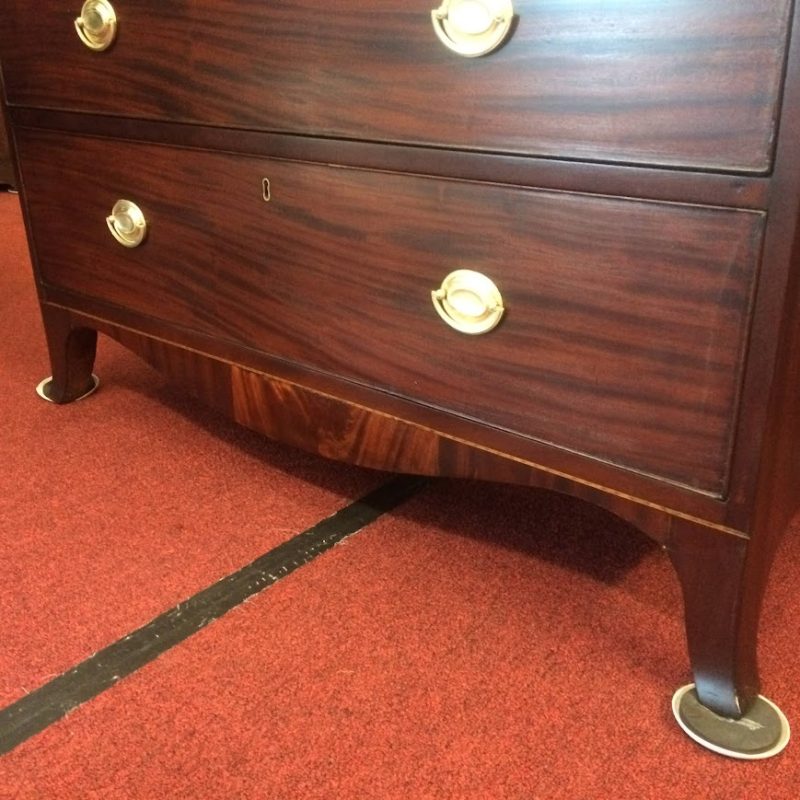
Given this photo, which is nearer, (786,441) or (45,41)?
(786,441)

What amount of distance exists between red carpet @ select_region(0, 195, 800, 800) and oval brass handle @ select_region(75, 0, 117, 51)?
0.51 meters

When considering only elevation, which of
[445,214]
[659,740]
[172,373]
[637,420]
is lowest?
[659,740]

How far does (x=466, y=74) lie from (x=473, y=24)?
0.04 meters

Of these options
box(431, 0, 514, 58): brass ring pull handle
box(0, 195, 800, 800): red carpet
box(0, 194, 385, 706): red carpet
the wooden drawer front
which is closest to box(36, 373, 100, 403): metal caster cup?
box(0, 194, 385, 706): red carpet

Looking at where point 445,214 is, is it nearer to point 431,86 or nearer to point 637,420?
point 431,86

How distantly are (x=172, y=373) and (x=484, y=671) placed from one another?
21.3 inches

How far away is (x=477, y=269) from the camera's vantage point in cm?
74

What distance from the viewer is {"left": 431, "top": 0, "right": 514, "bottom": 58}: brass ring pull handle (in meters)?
0.65

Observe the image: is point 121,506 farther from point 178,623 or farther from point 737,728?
point 737,728

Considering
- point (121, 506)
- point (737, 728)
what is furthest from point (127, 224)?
point (737, 728)

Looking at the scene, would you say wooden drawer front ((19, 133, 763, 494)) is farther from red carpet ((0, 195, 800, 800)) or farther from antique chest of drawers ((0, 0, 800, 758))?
red carpet ((0, 195, 800, 800))

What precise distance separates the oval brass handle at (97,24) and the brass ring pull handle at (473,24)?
16.7 inches

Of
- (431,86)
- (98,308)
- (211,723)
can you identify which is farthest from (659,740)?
(98,308)

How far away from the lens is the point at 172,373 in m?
1.09
